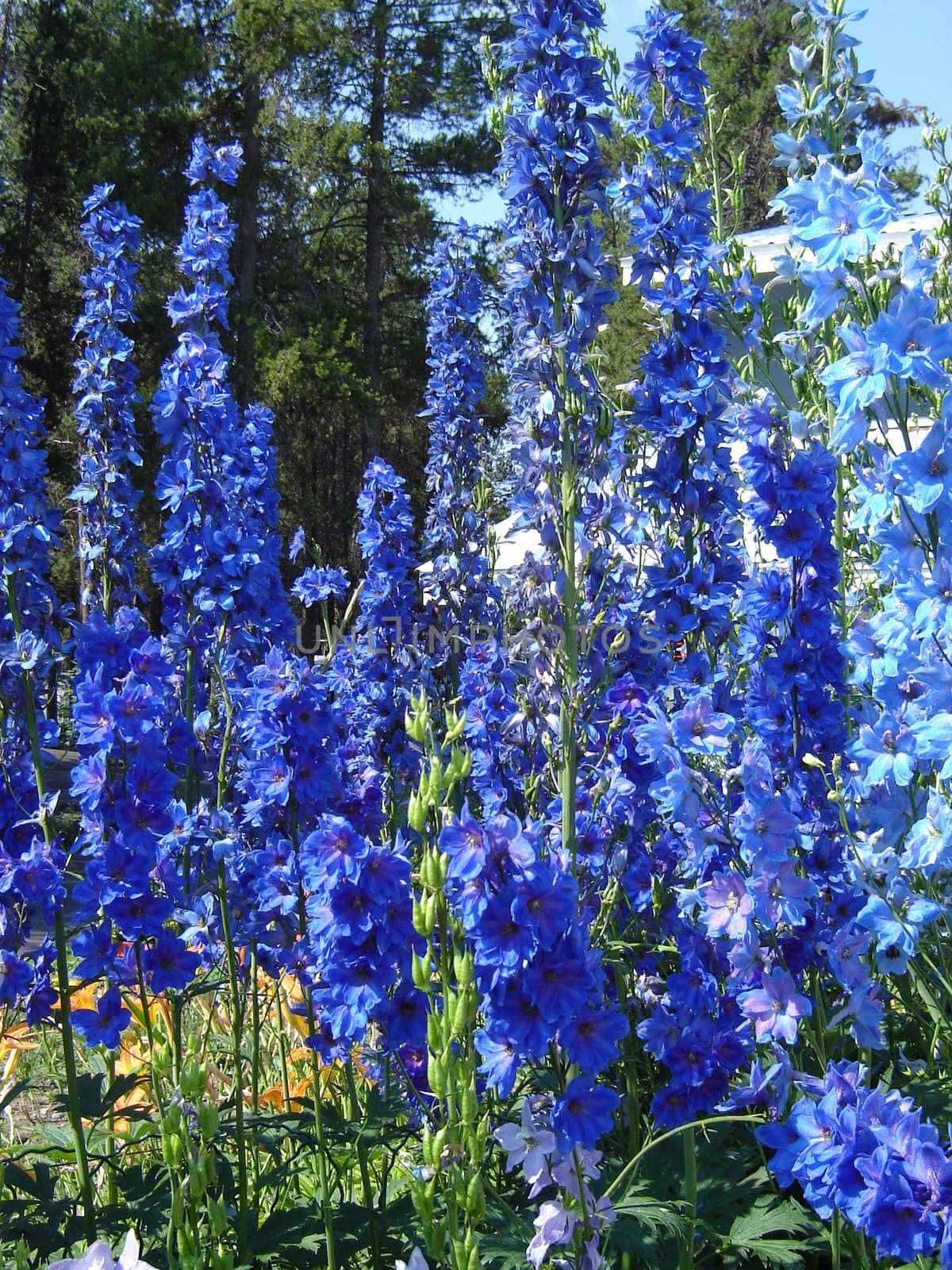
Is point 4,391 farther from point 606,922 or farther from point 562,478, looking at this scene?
point 606,922

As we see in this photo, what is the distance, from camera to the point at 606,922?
9.37ft

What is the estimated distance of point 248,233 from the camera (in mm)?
16594

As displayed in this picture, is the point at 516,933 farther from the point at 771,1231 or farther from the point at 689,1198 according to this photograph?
the point at 771,1231

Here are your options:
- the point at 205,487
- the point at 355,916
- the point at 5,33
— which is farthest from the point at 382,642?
the point at 5,33

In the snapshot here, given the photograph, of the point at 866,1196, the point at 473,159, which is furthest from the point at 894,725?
the point at 473,159

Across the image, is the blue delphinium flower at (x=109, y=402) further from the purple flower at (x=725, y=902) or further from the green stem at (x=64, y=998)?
the purple flower at (x=725, y=902)

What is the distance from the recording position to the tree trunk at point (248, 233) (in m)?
16.1

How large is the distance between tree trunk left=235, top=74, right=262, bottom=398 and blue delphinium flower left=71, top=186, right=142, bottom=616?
37.6 feet

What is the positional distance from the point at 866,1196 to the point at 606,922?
1.19 meters

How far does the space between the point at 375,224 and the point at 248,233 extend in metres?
3.14

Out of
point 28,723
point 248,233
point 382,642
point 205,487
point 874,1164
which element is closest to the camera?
point 874,1164

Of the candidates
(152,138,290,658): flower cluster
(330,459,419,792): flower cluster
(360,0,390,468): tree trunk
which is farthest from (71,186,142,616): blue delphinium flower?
(360,0,390,468): tree trunk

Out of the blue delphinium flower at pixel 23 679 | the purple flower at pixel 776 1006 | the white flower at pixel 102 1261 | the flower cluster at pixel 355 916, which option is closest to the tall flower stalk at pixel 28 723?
the blue delphinium flower at pixel 23 679

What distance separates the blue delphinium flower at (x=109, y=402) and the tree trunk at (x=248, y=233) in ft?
37.6
